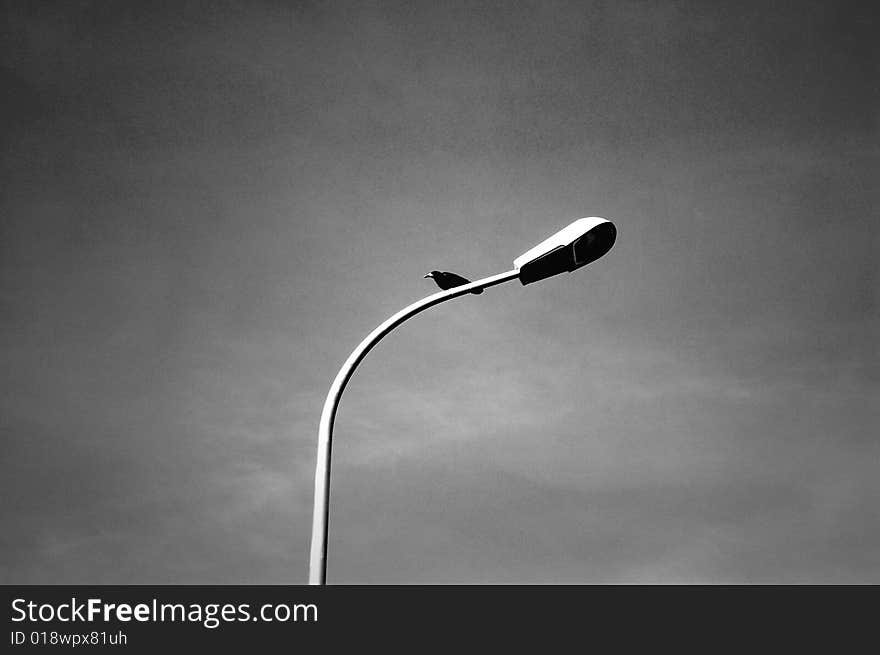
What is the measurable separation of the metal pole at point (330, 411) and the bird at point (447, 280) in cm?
8

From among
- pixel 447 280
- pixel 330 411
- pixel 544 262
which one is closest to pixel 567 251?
pixel 544 262

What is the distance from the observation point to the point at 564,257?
24.8 feet

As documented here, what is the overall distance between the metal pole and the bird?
0.08 meters

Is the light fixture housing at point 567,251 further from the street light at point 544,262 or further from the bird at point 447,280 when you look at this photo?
the bird at point 447,280

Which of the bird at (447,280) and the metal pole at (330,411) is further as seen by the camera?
the bird at (447,280)

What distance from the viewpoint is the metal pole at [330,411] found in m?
6.13

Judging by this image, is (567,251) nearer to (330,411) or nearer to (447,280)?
(447,280)

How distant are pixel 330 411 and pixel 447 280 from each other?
1.63 m

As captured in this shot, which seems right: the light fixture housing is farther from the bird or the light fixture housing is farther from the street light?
the bird

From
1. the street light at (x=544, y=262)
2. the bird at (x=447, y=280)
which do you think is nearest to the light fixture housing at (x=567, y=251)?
the street light at (x=544, y=262)
